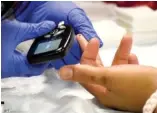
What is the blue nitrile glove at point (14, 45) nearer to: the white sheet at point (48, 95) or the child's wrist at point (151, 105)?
the white sheet at point (48, 95)

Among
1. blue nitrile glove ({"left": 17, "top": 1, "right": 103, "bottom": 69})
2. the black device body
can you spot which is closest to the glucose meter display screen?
the black device body

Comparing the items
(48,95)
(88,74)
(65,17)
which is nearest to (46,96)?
(48,95)

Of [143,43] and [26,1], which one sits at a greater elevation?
[26,1]

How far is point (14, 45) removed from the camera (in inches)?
24.2

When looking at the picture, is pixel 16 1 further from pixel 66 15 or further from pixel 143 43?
pixel 143 43

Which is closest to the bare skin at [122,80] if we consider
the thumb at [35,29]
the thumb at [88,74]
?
the thumb at [88,74]

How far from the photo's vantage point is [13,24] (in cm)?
61

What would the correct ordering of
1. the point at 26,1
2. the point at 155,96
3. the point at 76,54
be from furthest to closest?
1. the point at 26,1
2. the point at 76,54
3. the point at 155,96

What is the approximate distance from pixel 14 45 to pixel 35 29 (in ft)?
0.20

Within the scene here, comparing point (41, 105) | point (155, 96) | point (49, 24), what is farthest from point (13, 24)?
point (155, 96)

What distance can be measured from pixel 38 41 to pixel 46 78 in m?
0.09

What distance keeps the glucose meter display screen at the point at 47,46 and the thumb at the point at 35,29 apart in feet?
0.19

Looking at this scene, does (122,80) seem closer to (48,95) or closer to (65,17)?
(48,95)

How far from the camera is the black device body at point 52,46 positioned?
48 cm
